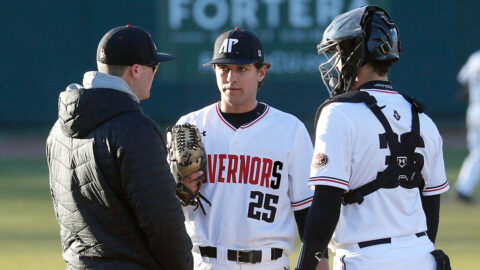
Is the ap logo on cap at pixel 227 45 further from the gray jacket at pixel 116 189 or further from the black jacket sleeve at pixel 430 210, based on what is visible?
the black jacket sleeve at pixel 430 210

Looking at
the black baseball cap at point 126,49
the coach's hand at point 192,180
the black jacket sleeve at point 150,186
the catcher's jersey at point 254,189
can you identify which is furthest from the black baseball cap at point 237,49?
the black jacket sleeve at point 150,186

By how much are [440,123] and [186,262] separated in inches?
622

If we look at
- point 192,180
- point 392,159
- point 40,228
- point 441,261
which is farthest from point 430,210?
point 40,228

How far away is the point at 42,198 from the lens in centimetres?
1212

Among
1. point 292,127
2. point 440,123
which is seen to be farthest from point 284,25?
point 292,127

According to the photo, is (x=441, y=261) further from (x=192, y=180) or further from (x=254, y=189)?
(x=192, y=180)

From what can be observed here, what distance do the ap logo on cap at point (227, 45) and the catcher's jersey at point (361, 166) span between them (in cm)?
99

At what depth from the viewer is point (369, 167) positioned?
375cm

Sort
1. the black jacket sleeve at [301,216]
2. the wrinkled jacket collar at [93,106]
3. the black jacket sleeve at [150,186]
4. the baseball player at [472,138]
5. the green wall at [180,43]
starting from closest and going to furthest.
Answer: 1. the black jacket sleeve at [150,186]
2. the wrinkled jacket collar at [93,106]
3. the black jacket sleeve at [301,216]
4. the baseball player at [472,138]
5. the green wall at [180,43]

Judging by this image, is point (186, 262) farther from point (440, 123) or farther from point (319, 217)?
point (440, 123)

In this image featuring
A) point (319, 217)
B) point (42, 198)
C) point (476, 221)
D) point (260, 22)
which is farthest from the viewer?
point (260, 22)

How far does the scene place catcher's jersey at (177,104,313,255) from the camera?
449 cm

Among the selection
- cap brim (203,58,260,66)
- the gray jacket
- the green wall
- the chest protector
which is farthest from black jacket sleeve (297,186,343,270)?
the green wall

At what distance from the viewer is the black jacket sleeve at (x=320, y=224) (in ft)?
11.9
